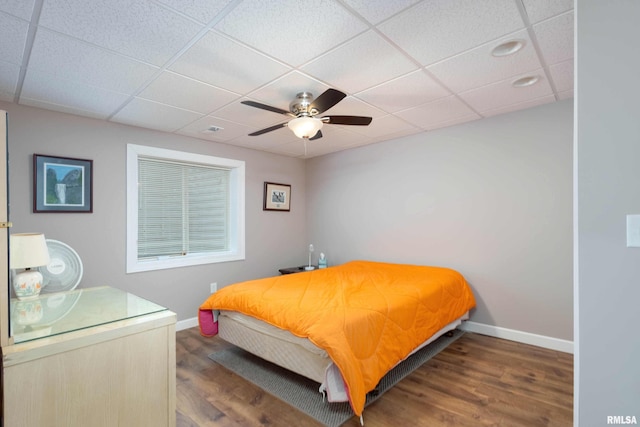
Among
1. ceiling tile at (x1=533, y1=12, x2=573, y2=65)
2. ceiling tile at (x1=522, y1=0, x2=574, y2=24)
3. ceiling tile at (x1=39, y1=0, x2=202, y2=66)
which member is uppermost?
ceiling tile at (x1=522, y1=0, x2=574, y2=24)

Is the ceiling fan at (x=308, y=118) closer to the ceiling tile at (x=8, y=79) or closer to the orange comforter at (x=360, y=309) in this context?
the orange comforter at (x=360, y=309)

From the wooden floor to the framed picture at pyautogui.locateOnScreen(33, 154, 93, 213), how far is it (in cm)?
176

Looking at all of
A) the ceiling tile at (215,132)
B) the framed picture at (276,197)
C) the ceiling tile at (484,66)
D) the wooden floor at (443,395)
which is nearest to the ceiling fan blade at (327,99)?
the ceiling tile at (484,66)

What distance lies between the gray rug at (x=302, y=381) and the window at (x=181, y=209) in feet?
4.72

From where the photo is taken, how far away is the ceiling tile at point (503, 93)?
7.77ft

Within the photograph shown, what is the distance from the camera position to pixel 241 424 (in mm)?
1815

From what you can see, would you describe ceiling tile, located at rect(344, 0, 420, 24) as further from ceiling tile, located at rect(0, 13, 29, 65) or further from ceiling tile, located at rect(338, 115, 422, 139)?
ceiling tile, located at rect(0, 13, 29, 65)

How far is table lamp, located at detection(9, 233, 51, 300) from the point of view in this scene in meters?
1.82

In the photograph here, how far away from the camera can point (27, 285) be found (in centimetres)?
183

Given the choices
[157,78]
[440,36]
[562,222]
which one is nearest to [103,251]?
[157,78]

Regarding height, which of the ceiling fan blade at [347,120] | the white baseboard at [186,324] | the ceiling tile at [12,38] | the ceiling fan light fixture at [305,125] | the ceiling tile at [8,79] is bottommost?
the white baseboard at [186,324]

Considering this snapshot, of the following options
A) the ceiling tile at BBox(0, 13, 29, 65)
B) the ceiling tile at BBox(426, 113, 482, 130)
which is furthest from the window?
the ceiling tile at BBox(426, 113, 482, 130)
